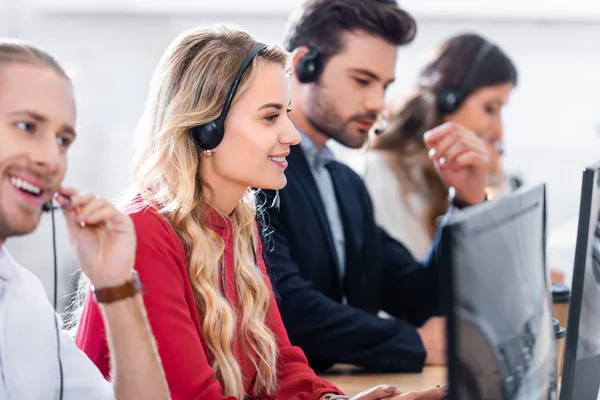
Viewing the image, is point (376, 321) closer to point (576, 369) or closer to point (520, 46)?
point (576, 369)

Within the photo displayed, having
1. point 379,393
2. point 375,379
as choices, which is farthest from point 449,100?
point 379,393

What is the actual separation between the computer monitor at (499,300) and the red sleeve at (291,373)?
404mm

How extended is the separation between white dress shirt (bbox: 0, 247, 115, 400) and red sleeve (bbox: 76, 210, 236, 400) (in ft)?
0.36

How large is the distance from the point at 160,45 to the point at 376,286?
1692mm

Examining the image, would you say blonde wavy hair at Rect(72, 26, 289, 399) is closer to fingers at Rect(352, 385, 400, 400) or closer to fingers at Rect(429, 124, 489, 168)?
fingers at Rect(352, 385, 400, 400)

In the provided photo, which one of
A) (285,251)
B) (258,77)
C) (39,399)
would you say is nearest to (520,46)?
(285,251)

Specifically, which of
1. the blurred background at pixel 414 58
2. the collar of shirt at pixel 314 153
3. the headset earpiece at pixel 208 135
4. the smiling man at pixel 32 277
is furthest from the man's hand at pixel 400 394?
the blurred background at pixel 414 58

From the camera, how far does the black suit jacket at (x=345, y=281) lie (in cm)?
153

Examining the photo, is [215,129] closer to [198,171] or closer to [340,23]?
[198,171]

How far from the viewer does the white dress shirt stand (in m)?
0.93

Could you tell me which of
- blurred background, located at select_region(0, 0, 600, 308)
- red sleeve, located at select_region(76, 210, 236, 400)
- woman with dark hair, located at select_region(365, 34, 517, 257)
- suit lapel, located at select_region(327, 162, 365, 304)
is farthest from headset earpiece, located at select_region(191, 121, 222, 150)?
blurred background, located at select_region(0, 0, 600, 308)

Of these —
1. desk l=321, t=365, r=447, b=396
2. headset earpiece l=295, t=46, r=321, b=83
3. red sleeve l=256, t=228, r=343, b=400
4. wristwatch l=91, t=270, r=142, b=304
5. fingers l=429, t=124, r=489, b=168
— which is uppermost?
headset earpiece l=295, t=46, r=321, b=83

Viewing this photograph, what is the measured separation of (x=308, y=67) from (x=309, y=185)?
0.28m

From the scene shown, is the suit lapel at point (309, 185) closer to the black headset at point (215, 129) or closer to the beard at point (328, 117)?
the beard at point (328, 117)
